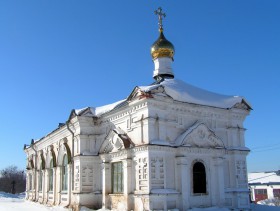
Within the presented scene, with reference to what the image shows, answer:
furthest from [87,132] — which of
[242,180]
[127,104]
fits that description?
[242,180]

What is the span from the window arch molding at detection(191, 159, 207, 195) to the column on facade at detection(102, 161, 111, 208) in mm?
3569

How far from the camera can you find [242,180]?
14109 mm

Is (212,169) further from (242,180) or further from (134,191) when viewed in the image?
(134,191)

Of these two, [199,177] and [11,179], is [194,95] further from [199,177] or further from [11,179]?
[11,179]

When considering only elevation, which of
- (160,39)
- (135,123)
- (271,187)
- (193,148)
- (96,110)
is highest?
(160,39)

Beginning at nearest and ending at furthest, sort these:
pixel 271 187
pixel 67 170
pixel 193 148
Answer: pixel 193 148, pixel 67 170, pixel 271 187

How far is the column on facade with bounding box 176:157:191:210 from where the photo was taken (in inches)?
487

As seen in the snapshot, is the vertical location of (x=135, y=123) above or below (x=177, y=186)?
above

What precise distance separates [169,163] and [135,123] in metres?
1.92

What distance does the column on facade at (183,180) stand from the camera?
12359 millimetres

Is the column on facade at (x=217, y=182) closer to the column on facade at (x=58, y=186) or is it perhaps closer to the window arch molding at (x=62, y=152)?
the window arch molding at (x=62, y=152)

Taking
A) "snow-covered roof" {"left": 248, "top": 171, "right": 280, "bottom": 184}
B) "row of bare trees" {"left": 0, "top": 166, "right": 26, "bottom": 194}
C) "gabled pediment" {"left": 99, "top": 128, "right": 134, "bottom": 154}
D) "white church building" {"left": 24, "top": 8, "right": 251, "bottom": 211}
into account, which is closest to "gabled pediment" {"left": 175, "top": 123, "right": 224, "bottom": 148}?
"white church building" {"left": 24, "top": 8, "right": 251, "bottom": 211}

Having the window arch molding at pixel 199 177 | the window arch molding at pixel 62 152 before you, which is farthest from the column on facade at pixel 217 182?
the window arch molding at pixel 62 152

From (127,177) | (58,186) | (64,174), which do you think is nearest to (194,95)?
(127,177)
